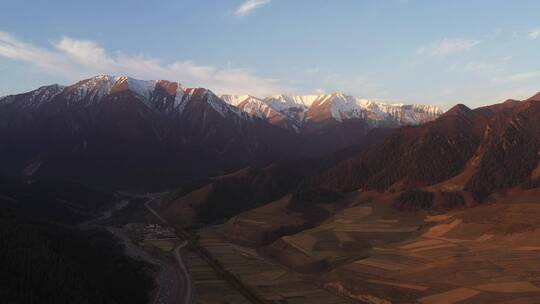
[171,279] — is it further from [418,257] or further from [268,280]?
[418,257]

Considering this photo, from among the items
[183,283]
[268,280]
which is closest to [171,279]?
[183,283]

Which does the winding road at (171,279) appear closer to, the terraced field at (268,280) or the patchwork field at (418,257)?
the terraced field at (268,280)

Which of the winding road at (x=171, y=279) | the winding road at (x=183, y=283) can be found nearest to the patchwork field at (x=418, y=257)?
the winding road at (x=183, y=283)

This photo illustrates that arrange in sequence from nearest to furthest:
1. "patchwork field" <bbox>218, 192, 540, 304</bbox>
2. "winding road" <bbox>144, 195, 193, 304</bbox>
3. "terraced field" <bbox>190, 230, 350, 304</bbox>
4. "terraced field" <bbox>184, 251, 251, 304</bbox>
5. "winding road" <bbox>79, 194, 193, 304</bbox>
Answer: "patchwork field" <bbox>218, 192, 540, 304</bbox>, "terraced field" <bbox>184, 251, 251, 304</bbox>, "terraced field" <bbox>190, 230, 350, 304</bbox>, "winding road" <bbox>144, 195, 193, 304</bbox>, "winding road" <bbox>79, 194, 193, 304</bbox>

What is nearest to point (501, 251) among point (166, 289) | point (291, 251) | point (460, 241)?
point (460, 241)

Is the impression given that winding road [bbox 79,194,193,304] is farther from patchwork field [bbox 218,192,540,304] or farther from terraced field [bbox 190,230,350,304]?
patchwork field [bbox 218,192,540,304]

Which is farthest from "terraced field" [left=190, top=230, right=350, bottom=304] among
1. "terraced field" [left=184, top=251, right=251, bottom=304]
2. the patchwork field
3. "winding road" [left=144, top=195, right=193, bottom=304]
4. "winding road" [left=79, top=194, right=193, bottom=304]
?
"winding road" [left=79, top=194, right=193, bottom=304]

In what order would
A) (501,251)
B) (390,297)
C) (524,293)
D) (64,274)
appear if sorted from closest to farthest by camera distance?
(64,274), (524,293), (390,297), (501,251)

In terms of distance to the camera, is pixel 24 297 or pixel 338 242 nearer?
pixel 24 297

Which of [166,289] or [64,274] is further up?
[64,274]

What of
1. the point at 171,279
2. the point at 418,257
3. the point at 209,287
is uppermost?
the point at 418,257

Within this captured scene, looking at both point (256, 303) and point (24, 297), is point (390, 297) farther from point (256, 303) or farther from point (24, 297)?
point (24, 297)
